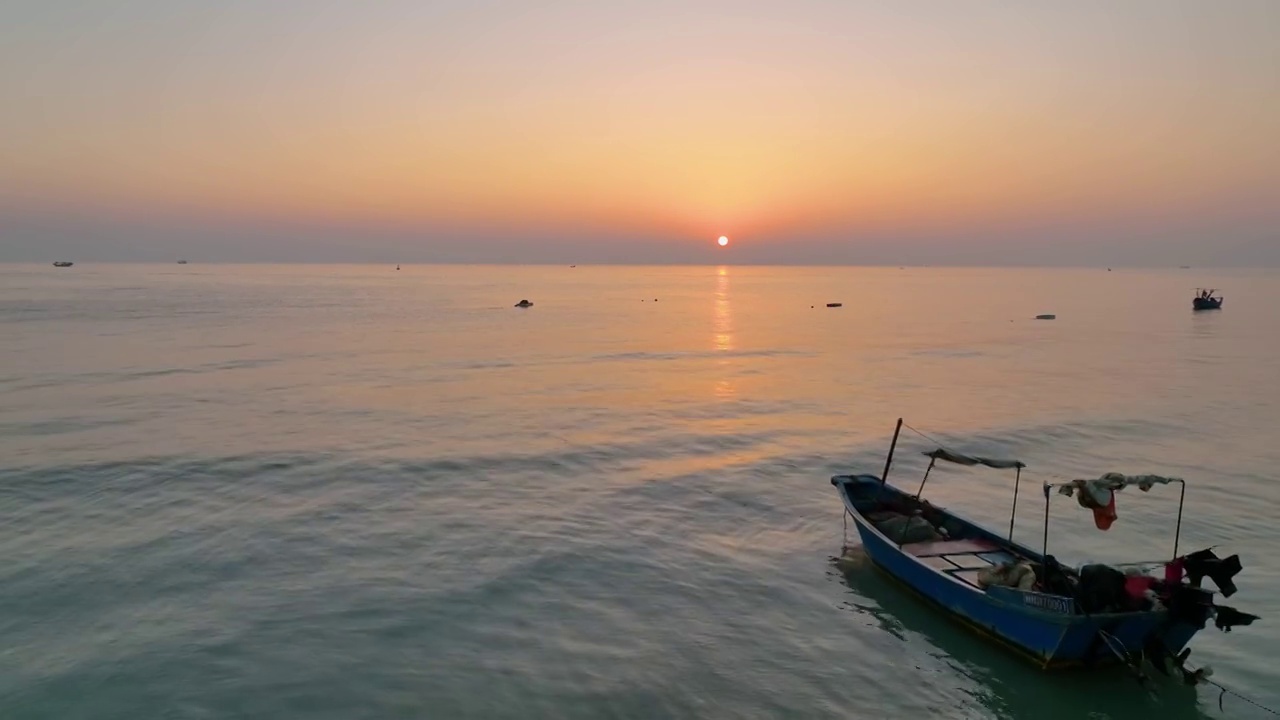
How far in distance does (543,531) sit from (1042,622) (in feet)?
37.6

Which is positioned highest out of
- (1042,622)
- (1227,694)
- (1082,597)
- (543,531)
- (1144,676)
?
(1082,597)

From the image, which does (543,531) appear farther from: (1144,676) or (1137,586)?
(1144,676)

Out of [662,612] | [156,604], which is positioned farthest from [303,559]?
[662,612]

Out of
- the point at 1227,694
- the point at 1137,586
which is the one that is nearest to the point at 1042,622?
the point at 1137,586

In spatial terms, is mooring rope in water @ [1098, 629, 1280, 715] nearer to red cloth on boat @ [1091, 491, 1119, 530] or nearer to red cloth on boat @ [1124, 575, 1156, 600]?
red cloth on boat @ [1124, 575, 1156, 600]

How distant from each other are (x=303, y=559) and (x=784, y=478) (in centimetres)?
1459

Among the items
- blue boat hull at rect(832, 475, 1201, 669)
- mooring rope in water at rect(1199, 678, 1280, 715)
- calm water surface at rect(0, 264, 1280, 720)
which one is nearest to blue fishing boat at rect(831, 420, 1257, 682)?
blue boat hull at rect(832, 475, 1201, 669)

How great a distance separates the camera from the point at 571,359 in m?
57.2

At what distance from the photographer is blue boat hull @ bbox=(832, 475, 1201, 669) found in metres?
12.6

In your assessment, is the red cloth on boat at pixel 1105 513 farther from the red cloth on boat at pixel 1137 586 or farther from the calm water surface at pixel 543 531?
the calm water surface at pixel 543 531

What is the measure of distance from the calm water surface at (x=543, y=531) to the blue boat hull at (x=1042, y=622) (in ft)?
1.42

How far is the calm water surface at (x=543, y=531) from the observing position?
42.1 ft

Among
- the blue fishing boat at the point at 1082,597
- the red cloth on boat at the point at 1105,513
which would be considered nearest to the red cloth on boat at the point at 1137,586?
the blue fishing boat at the point at 1082,597

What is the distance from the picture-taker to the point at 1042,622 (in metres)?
13.1
